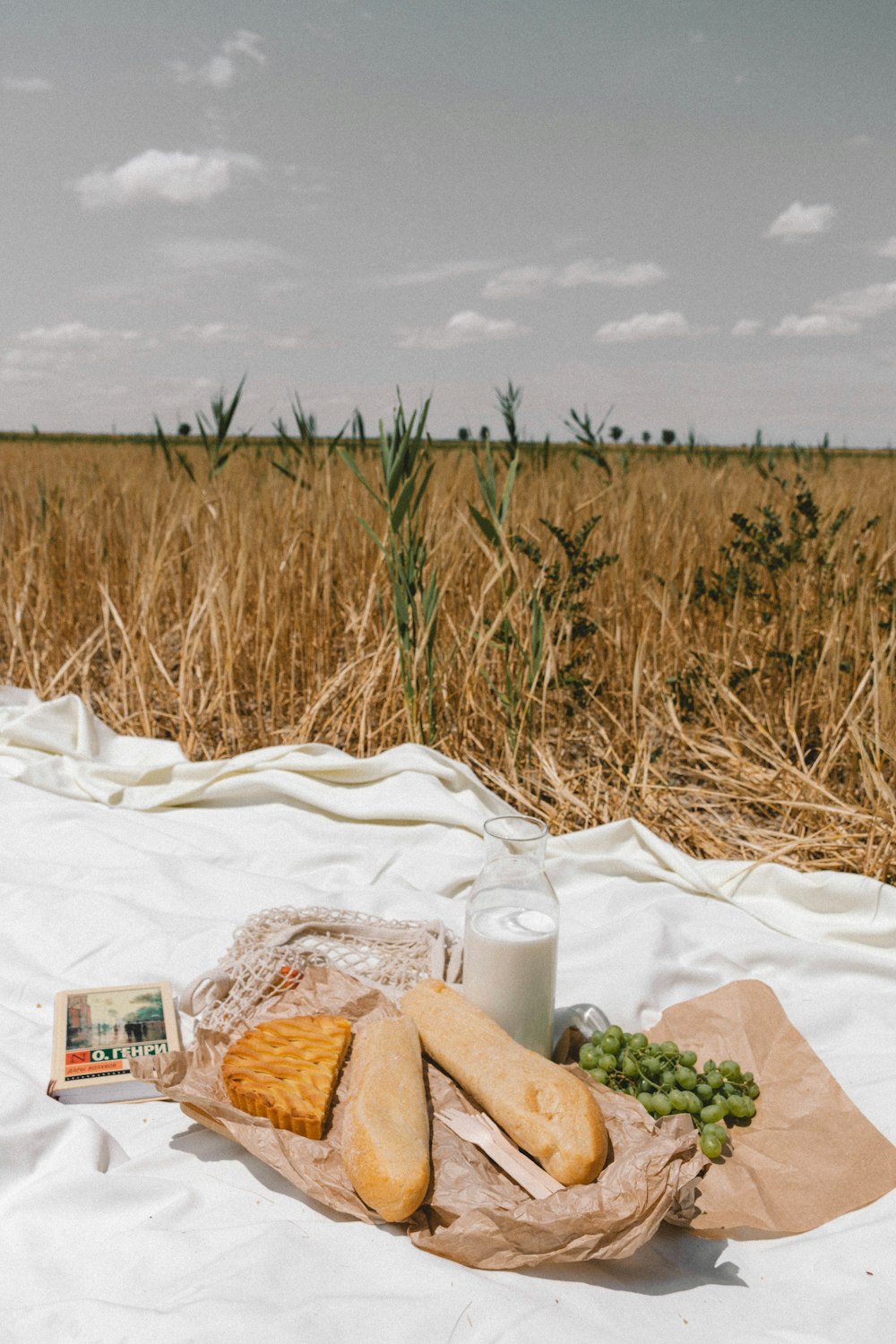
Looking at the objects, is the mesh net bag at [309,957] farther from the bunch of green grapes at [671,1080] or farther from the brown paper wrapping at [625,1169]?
the bunch of green grapes at [671,1080]

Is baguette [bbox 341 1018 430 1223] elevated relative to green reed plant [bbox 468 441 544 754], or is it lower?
lower

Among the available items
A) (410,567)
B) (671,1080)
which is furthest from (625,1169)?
(410,567)

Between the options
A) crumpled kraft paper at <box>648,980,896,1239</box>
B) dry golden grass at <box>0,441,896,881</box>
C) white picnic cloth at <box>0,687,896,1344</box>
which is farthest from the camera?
dry golden grass at <box>0,441,896,881</box>

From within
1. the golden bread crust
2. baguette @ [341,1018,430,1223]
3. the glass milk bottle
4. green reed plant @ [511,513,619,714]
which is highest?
green reed plant @ [511,513,619,714]

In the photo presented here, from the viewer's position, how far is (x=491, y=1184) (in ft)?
3.42

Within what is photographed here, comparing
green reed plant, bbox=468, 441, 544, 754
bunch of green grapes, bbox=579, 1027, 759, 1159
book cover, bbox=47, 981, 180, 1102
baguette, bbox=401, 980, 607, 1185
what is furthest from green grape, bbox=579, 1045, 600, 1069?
green reed plant, bbox=468, 441, 544, 754

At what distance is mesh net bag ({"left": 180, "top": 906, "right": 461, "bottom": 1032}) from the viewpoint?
4.64 ft

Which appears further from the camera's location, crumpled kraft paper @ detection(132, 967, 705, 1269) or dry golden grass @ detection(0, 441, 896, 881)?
dry golden grass @ detection(0, 441, 896, 881)

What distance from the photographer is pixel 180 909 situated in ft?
5.86

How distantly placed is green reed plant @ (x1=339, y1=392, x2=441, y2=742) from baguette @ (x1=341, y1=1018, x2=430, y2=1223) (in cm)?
147

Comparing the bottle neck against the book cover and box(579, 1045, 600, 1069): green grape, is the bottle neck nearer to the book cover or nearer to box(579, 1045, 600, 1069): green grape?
box(579, 1045, 600, 1069): green grape

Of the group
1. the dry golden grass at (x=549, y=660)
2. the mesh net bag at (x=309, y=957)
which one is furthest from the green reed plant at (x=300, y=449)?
the mesh net bag at (x=309, y=957)

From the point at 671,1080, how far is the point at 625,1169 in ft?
0.83

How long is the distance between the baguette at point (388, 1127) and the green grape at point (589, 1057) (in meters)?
0.25
